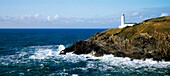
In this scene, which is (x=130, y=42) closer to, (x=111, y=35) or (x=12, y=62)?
(x=111, y=35)

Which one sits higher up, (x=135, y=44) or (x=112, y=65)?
(x=135, y=44)

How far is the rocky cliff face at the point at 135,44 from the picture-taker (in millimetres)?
68875

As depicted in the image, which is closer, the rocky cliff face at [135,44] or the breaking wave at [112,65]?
the breaking wave at [112,65]

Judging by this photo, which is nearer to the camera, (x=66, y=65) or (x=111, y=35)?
(x=66, y=65)

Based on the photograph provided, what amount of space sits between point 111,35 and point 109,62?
64.6ft

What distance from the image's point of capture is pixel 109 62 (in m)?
65.4

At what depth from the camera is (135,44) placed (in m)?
72.8

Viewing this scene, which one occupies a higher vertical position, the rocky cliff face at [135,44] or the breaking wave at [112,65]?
the rocky cliff face at [135,44]

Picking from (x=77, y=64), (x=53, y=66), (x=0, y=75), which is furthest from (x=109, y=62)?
(x=0, y=75)

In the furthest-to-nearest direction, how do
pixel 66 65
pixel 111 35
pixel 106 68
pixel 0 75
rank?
pixel 111 35 → pixel 66 65 → pixel 106 68 → pixel 0 75

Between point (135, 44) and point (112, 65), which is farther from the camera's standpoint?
point (135, 44)

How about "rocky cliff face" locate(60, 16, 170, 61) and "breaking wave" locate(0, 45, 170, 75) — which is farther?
"rocky cliff face" locate(60, 16, 170, 61)

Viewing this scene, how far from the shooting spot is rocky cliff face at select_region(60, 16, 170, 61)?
6888cm

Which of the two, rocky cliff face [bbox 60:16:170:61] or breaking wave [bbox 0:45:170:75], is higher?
rocky cliff face [bbox 60:16:170:61]
